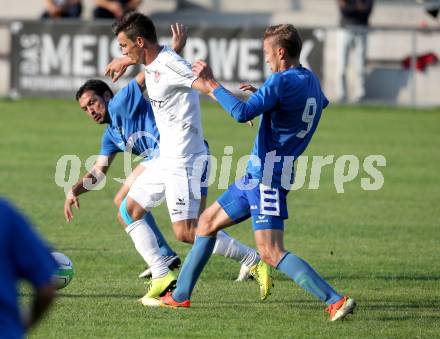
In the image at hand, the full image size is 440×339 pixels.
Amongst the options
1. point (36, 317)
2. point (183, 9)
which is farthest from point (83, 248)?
point (183, 9)

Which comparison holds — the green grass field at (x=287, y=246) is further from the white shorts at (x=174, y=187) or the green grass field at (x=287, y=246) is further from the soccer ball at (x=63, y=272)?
the white shorts at (x=174, y=187)

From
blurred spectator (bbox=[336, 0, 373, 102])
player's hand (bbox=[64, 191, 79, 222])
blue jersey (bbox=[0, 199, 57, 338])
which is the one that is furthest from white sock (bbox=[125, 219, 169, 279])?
blurred spectator (bbox=[336, 0, 373, 102])

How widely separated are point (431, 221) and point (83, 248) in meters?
4.42

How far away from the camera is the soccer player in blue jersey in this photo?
7.66 metres

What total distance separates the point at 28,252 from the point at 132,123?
17.0 feet

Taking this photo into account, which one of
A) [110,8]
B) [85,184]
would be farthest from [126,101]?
[110,8]

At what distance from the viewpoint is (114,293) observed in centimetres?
897

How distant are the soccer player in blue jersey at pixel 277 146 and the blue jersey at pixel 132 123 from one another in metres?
1.53

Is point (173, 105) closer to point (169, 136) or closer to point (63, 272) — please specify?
point (169, 136)

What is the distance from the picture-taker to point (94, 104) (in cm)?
944

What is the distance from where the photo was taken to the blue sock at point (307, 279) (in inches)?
303

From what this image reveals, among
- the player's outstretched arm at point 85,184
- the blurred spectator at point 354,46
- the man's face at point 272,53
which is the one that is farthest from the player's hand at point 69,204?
the blurred spectator at point 354,46

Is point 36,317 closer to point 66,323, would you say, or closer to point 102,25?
point 66,323

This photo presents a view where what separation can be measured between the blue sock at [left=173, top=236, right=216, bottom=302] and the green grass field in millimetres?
179
